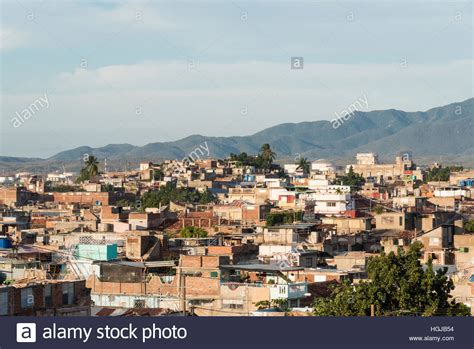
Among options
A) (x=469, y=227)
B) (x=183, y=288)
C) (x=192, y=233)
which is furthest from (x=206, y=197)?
(x=183, y=288)

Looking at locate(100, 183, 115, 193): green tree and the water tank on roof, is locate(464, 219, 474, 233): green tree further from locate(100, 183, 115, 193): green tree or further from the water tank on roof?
locate(100, 183, 115, 193): green tree

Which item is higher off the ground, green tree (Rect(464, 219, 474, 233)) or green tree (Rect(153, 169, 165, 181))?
green tree (Rect(153, 169, 165, 181))

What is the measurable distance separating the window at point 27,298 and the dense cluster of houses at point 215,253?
2cm

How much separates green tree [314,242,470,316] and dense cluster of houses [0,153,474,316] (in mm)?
1276

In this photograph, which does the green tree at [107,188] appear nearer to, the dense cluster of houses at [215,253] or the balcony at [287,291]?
the dense cluster of houses at [215,253]

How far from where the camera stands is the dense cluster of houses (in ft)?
89.1

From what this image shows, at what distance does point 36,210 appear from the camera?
2761 inches

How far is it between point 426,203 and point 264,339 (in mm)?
50531

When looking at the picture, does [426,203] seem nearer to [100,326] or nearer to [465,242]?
[465,242]

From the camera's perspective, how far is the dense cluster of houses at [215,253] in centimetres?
2717

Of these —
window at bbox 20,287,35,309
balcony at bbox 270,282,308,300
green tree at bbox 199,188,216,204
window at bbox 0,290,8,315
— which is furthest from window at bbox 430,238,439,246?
green tree at bbox 199,188,216,204

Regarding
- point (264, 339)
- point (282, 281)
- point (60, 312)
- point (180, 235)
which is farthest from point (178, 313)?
point (180, 235)

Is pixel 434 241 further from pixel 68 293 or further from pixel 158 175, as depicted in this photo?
pixel 158 175

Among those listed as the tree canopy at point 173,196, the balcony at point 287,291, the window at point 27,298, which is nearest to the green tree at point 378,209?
the tree canopy at point 173,196
